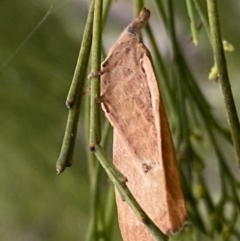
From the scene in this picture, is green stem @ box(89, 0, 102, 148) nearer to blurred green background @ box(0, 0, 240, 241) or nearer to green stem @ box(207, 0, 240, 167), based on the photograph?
green stem @ box(207, 0, 240, 167)

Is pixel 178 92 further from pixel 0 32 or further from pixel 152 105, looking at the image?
pixel 0 32

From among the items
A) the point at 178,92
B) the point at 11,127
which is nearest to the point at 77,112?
the point at 178,92

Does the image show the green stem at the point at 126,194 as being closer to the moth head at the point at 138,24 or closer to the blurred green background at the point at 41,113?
the moth head at the point at 138,24

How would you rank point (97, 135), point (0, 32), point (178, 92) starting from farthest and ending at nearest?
point (0, 32) → point (178, 92) → point (97, 135)

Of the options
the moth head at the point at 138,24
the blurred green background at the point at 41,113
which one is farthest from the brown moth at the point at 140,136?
the blurred green background at the point at 41,113

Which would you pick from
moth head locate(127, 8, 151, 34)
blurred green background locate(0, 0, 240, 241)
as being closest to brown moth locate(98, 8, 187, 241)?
moth head locate(127, 8, 151, 34)

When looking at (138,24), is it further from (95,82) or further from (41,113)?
(41,113)
